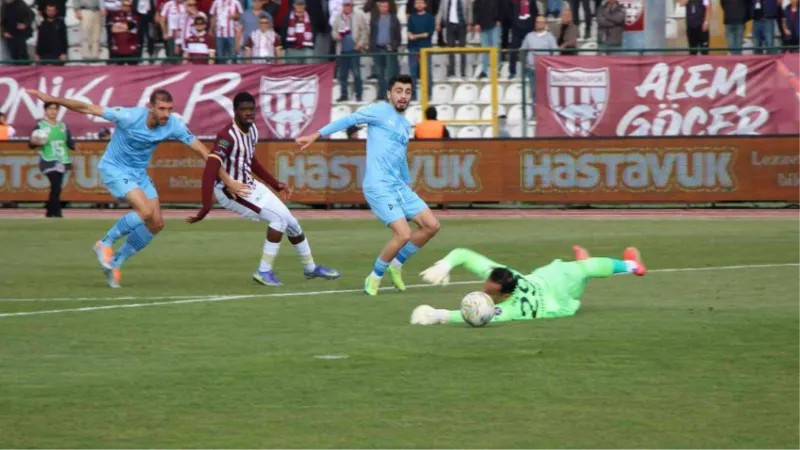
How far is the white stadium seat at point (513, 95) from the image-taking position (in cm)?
2959

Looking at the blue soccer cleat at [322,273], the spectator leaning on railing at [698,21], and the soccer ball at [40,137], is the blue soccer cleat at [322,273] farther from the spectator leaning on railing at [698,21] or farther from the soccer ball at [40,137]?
the spectator leaning on railing at [698,21]

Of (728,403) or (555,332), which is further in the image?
(555,332)

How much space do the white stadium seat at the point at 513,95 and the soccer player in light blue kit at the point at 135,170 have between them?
13.2 metres

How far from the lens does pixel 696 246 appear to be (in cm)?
2103

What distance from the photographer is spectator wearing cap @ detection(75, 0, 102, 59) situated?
34312mm

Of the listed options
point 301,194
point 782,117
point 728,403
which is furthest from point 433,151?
point 728,403

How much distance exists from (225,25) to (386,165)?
17377mm

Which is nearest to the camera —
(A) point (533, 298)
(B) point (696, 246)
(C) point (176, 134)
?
(A) point (533, 298)

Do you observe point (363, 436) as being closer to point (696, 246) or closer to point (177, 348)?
point (177, 348)

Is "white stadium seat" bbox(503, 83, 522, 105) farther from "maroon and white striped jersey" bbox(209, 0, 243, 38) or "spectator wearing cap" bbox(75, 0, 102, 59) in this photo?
"spectator wearing cap" bbox(75, 0, 102, 59)

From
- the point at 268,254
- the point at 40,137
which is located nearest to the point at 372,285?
the point at 268,254

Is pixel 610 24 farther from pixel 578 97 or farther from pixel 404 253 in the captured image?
pixel 404 253

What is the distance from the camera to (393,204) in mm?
15742

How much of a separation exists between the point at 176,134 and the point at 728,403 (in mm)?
9000
